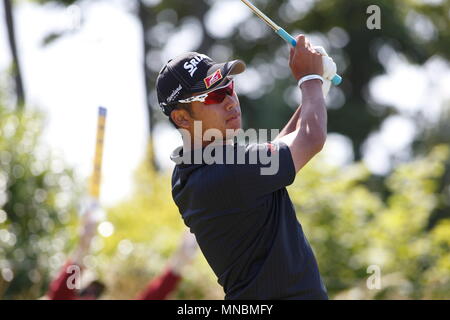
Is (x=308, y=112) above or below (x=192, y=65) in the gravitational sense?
below

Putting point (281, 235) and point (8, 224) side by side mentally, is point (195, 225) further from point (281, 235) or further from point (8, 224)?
point (8, 224)

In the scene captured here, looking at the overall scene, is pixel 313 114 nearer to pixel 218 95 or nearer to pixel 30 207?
pixel 218 95

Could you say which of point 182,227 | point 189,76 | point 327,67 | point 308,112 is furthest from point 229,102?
point 182,227

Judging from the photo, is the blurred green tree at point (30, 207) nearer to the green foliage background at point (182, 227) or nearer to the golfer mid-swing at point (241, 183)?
the green foliage background at point (182, 227)

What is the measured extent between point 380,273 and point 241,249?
16.8ft

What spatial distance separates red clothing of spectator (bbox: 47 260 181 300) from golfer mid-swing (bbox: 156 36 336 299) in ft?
7.63

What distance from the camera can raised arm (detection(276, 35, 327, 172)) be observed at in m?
2.91

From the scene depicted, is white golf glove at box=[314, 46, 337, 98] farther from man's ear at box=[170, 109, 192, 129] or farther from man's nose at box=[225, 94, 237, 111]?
man's ear at box=[170, 109, 192, 129]

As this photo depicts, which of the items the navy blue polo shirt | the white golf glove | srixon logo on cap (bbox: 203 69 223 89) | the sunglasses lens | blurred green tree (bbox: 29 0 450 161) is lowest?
the navy blue polo shirt

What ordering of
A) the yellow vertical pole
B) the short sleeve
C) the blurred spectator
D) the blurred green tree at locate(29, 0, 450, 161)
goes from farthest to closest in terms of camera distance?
the blurred green tree at locate(29, 0, 450, 161) → the blurred spectator → the yellow vertical pole → the short sleeve

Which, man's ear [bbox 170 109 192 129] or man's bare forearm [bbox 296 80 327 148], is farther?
man's ear [bbox 170 109 192 129]

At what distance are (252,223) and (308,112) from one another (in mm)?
495

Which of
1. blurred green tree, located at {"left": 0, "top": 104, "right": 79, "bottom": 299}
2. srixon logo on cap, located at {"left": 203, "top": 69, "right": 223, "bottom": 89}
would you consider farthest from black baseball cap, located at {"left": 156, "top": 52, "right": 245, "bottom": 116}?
blurred green tree, located at {"left": 0, "top": 104, "right": 79, "bottom": 299}

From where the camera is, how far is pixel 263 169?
2873 millimetres
